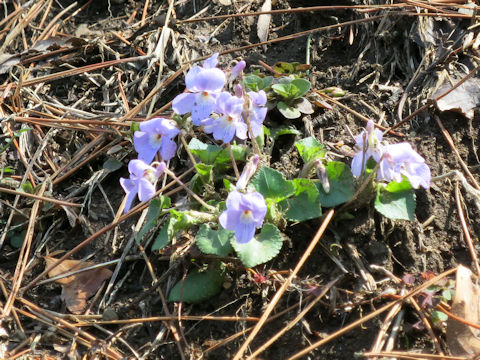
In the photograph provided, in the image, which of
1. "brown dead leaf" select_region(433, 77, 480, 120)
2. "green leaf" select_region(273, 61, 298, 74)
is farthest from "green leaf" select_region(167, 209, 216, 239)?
"brown dead leaf" select_region(433, 77, 480, 120)

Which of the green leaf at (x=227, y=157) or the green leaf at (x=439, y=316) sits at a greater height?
the green leaf at (x=227, y=157)

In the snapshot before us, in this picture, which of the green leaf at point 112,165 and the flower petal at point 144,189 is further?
the green leaf at point 112,165

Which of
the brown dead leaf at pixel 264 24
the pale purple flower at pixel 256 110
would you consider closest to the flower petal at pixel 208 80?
the pale purple flower at pixel 256 110

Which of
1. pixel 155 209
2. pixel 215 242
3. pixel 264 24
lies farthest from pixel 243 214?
pixel 264 24

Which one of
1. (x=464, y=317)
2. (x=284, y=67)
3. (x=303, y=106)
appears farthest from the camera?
(x=284, y=67)

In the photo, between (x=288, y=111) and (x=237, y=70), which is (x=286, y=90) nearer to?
(x=288, y=111)

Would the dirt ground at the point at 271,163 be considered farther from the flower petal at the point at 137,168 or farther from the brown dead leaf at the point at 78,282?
the flower petal at the point at 137,168
